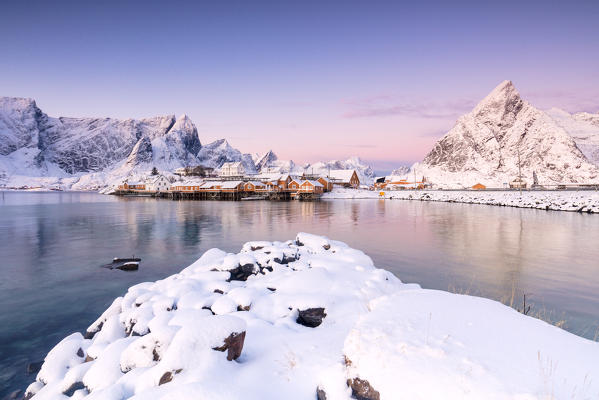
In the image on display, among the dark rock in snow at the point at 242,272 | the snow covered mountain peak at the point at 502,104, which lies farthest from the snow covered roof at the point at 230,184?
the snow covered mountain peak at the point at 502,104

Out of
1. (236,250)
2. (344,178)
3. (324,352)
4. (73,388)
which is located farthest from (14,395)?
(344,178)

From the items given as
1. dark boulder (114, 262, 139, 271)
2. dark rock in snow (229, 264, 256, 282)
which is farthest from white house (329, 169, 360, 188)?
dark rock in snow (229, 264, 256, 282)

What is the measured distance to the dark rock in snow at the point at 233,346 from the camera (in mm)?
4664

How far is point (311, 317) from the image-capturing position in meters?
6.77

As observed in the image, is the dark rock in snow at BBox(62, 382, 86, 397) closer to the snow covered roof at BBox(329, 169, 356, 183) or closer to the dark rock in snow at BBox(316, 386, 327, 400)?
the dark rock in snow at BBox(316, 386, 327, 400)

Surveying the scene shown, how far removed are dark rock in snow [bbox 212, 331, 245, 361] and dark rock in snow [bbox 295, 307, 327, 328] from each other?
2125 millimetres

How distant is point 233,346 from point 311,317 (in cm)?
244

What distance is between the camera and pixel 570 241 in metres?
21.5

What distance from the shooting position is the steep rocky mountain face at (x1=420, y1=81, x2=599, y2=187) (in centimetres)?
13325

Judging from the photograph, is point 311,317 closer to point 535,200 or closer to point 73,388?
point 73,388

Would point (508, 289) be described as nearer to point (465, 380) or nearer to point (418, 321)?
point (418, 321)

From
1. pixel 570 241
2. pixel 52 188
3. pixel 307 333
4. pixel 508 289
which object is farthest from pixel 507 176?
pixel 52 188

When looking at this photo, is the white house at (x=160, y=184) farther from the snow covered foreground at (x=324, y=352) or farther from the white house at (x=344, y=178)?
the snow covered foreground at (x=324, y=352)

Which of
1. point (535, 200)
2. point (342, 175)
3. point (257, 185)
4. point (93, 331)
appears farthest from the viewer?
point (342, 175)
